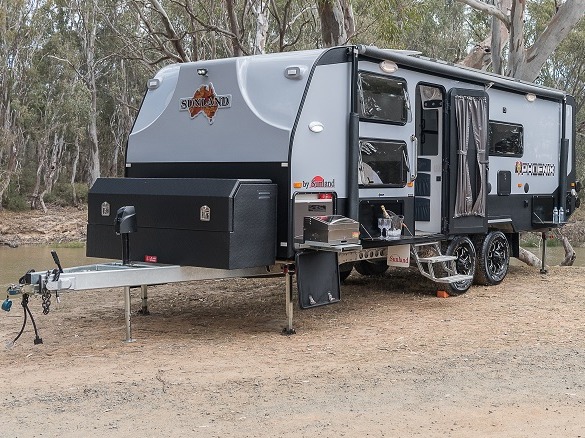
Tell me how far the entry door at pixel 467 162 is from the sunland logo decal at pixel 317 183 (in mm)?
2604

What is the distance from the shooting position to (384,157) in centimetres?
908

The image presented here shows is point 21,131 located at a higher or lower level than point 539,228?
higher

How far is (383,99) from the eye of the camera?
8.99 meters

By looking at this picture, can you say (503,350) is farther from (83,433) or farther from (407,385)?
(83,433)

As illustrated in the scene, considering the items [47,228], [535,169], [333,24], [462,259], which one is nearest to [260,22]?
[333,24]

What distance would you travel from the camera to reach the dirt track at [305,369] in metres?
5.42

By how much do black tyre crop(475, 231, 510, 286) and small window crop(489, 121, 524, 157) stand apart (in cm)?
112

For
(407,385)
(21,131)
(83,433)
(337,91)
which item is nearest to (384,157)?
(337,91)

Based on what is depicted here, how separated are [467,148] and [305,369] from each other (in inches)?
181

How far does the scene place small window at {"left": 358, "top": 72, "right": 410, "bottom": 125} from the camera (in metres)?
8.70

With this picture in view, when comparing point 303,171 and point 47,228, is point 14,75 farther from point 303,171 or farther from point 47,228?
point 303,171

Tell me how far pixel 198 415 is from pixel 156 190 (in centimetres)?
299

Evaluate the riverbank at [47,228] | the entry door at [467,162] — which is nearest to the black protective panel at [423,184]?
the entry door at [467,162]

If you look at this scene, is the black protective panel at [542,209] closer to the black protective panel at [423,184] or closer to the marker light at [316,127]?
the black protective panel at [423,184]
